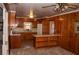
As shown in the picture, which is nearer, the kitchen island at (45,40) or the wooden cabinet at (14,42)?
the wooden cabinet at (14,42)

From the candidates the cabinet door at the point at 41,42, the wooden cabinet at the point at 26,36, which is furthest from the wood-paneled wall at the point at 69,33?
the wooden cabinet at the point at 26,36

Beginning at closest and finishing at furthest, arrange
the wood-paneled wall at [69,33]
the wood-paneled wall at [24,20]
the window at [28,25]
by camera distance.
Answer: the wood-paneled wall at [69,33] < the wood-paneled wall at [24,20] < the window at [28,25]

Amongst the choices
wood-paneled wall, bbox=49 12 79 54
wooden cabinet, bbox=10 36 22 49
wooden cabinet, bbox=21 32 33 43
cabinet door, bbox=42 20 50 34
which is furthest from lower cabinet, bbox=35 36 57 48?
wooden cabinet, bbox=21 32 33 43

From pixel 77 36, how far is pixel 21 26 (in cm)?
523

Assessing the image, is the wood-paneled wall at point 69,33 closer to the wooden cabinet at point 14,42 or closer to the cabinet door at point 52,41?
the cabinet door at point 52,41

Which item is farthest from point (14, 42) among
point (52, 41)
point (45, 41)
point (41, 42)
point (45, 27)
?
point (45, 27)

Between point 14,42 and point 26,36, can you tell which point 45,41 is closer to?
point 14,42

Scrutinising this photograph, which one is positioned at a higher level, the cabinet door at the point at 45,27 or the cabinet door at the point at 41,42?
the cabinet door at the point at 45,27

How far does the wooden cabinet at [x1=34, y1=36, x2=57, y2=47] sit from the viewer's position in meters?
6.50

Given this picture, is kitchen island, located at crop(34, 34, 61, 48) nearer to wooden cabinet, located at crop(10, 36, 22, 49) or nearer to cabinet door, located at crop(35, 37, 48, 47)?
cabinet door, located at crop(35, 37, 48, 47)

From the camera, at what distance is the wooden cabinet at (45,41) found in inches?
256

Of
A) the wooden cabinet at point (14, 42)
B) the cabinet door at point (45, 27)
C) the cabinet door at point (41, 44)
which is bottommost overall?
the cabinet door at point (41, 44)

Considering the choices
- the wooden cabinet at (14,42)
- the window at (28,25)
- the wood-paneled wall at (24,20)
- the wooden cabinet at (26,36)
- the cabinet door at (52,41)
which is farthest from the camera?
the window at (28,25)

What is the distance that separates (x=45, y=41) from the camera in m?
6.70
